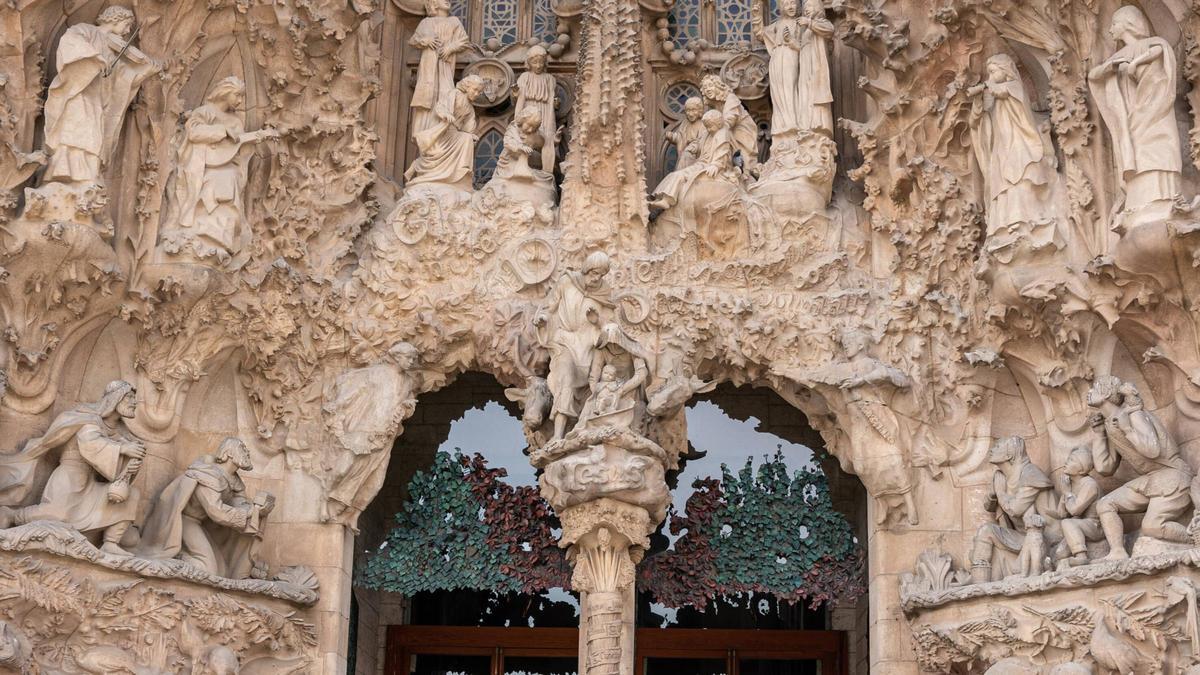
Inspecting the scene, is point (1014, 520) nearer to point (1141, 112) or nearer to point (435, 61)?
point (1141, 112)

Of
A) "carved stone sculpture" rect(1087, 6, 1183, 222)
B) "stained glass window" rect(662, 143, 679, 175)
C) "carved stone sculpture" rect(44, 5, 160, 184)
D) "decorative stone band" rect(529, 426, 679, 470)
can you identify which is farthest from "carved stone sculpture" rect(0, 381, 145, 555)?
"carved stone sculpture" rect(1087, 6, 1183, 222)

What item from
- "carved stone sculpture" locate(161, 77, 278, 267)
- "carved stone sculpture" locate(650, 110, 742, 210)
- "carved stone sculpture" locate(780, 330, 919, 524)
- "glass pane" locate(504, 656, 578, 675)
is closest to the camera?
"carved stone sculpture" locate(161, 77, 278, 267)

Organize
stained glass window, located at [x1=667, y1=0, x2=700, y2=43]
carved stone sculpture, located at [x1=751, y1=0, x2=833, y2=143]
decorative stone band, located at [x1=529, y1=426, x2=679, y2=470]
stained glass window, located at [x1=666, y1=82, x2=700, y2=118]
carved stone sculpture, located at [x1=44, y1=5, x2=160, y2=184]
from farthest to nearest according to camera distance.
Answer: stained glass window, located at [x1=667, y1=0, x2=700, y2=43], stained glass window, located at [x1=666, y1=82, x2=700, y2=118], carved stone sculpture, located at [x1=751, y1=0, x2=833, y2=143], decorative stone band, located at [x1=529, y1=426, x2=679, y2=470], carved stone sculpture, located at [x1=44, y1=5, x2=160, y2=184]

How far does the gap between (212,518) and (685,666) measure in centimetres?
369

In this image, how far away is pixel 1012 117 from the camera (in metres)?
10.2

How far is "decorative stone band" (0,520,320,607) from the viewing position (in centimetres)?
930

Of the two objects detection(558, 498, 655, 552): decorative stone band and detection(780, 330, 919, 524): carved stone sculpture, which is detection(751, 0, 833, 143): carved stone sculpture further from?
detection(558, 498, 655, 552): decorative stone band

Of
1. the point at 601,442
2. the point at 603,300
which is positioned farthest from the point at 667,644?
the point at 603,300

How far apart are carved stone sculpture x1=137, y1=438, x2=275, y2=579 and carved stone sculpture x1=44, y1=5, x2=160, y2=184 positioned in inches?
76.8

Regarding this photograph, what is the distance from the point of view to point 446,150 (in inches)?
444

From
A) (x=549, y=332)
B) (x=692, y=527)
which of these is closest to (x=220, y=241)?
(x=549, y=332)

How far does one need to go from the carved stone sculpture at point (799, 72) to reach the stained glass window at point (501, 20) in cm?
208

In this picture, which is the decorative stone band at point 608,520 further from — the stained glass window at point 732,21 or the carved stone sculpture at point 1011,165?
the stained glass window at point 732,21

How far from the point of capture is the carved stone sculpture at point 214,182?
10242 mm
